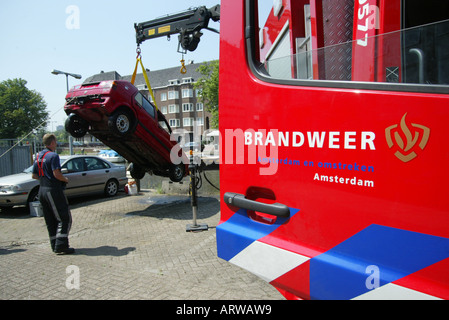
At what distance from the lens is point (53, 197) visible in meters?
4.75

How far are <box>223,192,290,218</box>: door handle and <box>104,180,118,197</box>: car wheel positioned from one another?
353 inches

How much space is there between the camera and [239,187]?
6.91ft

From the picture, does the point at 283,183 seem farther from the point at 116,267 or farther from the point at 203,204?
the point at 203,204

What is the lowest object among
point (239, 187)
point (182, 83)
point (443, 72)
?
point (239, 187)

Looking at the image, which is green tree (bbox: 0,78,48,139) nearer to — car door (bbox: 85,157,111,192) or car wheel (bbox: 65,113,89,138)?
car door (bbox: 85,157,111,192)

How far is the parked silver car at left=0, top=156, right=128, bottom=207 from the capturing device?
789 centimetres

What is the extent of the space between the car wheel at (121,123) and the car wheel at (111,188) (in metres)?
3.81

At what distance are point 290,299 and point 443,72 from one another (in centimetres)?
149

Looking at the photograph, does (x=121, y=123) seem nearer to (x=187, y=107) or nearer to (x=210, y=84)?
(x=210, y=84)

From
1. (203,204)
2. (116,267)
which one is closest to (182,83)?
(203,204)

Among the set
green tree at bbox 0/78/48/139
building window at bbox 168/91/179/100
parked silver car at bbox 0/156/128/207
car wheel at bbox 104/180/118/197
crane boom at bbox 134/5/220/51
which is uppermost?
building window at bbox 168/91/179/100

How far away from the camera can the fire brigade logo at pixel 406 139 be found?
1300mm

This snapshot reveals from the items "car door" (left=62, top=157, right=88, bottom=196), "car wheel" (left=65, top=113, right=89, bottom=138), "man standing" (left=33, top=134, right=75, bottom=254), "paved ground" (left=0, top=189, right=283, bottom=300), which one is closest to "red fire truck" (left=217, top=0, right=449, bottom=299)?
"paved ground" (left=0, top=189, right=283, bottom=300)
